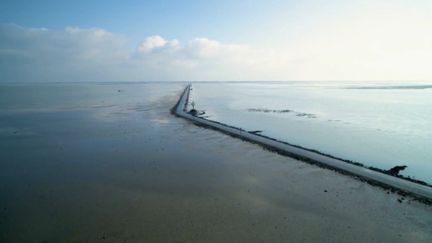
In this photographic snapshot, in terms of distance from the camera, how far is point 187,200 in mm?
7285

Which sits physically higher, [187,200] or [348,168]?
[348,168]

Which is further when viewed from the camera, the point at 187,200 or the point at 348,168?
the point at 348,168

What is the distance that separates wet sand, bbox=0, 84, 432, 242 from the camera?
570 centimetres

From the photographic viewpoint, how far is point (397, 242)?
5.50m

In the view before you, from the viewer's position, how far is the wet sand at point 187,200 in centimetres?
570

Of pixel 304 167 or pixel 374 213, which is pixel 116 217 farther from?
pixel 304 167

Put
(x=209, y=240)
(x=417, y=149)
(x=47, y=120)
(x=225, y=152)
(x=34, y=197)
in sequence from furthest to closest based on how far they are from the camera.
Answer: (x=47, y=120)
(x=417, y=149)
(x=225, y=152)
(x=34, y=197)
(x=209, y=240)

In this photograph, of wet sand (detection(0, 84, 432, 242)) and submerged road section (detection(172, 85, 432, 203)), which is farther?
submerged road section (detection(172, 85, 432, 203))

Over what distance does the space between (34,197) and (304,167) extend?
31.5 ft

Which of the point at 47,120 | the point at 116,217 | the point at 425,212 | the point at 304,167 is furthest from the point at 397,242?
the point at 47,120

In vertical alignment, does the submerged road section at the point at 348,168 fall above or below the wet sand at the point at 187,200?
above

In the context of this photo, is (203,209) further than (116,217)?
Yes

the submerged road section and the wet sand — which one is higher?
the submerged road section

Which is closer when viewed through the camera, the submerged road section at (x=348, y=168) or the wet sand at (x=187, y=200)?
the wet sand at (x=187, y=200)
